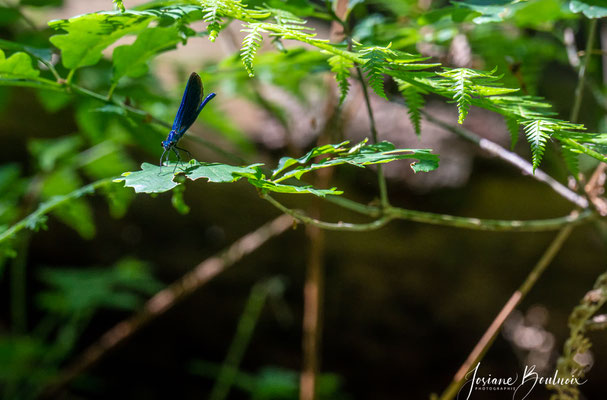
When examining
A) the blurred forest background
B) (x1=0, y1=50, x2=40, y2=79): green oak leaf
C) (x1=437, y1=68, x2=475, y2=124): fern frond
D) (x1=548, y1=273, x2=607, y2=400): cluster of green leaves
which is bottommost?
the blurred forest background

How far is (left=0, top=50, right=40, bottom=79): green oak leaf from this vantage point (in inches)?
31.8

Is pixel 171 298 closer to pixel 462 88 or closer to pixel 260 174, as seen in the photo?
pixel 260 174

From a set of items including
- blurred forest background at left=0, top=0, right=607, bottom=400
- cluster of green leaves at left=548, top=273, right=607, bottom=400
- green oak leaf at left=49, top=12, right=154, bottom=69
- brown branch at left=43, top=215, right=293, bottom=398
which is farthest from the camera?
blurred forest background at left=0, top=0, right=607, bottom=400

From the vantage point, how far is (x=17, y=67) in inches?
32.7

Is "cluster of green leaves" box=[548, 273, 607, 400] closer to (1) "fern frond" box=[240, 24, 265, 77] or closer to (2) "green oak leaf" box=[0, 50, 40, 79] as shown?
(1) "fern frond" box=[240, 24, 265, 77]

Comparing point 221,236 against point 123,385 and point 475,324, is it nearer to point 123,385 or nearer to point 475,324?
point 123,385

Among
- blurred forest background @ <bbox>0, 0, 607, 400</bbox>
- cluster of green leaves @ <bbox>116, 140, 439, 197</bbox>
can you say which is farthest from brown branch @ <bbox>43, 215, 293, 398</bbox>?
cluster of green leaves @ <bbox>116, 140, 439, 197</bbox>

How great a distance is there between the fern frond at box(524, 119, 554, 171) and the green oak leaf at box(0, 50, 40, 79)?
81 centimetres

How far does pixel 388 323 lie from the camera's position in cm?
274

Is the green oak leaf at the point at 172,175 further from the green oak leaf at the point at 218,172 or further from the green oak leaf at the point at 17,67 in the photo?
the green oak leaf at the point at 17,67

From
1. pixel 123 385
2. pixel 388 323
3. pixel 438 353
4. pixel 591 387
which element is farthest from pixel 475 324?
pixel 123 385

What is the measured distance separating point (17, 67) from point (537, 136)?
83 centimetres

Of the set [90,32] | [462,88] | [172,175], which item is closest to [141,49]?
[90,32]

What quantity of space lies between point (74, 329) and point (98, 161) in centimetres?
122
